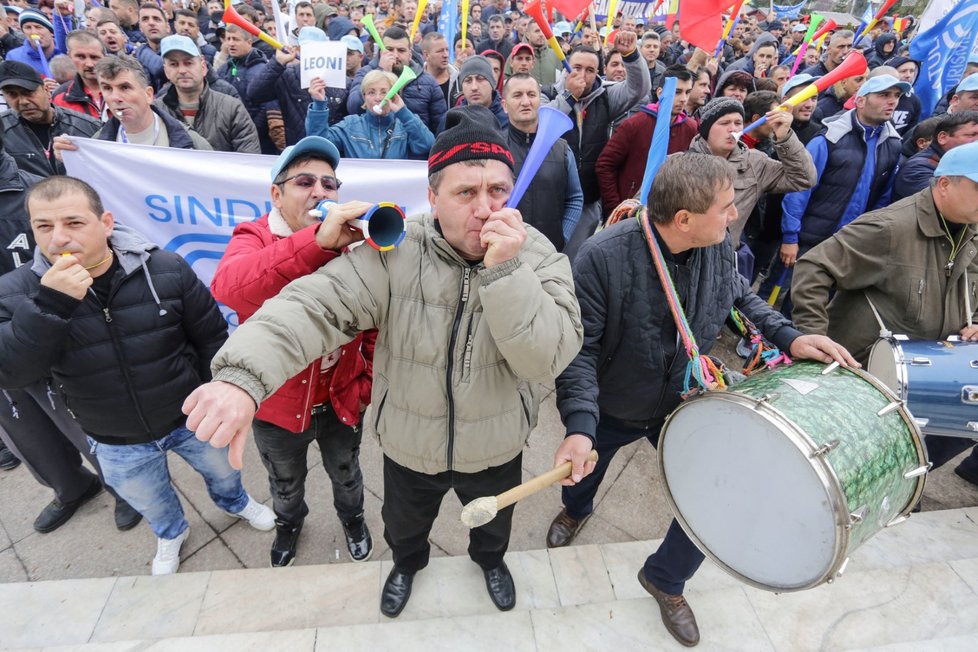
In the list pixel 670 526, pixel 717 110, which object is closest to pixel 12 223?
pixel 670 526

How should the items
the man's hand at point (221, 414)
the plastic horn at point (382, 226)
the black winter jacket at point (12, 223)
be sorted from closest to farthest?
the man's hand at point (221, 414)
the plastic horn at point (382, 226)
the black winter jacket at point (12, 223)

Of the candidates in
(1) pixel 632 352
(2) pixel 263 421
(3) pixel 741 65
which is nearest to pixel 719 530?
(1) pixel 632 352

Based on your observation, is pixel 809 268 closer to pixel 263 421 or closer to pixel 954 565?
pixel 954 565

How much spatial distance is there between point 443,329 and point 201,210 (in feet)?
9.05

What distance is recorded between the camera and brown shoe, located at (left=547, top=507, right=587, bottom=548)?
119 inches

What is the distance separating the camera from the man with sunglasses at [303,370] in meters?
1.76

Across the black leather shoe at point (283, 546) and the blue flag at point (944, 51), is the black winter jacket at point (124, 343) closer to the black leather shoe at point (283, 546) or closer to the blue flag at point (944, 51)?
the black leather shoe at point (283, 546)

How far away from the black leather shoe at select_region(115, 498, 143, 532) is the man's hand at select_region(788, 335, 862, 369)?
3718 mm

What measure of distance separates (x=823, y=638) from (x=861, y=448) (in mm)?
1278

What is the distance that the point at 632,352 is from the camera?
90.9 inches

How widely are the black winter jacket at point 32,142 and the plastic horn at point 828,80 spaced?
496cm

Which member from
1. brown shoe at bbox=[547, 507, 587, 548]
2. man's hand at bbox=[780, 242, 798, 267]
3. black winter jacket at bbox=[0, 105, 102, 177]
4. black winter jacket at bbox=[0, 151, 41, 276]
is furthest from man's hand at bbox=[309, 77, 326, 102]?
man's hand at bbox=[780, 242, 798, 267]

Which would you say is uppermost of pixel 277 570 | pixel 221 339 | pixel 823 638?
pixel 221 339

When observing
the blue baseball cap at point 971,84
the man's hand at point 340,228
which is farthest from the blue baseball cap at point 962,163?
the blue baseball cap at point 971,84
